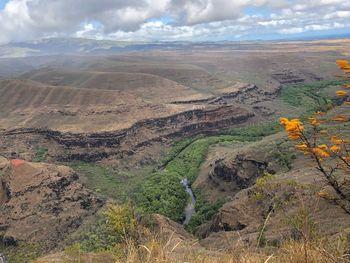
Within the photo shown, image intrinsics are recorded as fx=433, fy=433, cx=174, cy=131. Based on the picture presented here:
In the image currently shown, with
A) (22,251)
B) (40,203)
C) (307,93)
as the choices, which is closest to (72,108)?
(40,203)

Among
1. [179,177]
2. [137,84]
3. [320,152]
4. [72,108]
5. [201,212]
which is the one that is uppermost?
[320,152]

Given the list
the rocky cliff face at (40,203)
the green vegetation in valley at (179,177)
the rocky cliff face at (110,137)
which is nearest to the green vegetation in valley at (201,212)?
the green vegetation in valley at (179,177)

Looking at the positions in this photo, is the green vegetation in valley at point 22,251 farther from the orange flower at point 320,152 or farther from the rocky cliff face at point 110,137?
the rocky cliff face at point 110,137

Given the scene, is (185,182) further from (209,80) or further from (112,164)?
(209,80)

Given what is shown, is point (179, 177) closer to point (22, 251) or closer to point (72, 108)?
point (22, 251)

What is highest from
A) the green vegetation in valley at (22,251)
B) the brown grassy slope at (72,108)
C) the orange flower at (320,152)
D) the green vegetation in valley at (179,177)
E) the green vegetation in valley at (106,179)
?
the orange flower at (320,152)

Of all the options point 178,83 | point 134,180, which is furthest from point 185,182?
point 178,83

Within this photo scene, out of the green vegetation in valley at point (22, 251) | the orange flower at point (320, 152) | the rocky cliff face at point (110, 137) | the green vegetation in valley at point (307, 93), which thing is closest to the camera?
the orange flower at point (320, 152)

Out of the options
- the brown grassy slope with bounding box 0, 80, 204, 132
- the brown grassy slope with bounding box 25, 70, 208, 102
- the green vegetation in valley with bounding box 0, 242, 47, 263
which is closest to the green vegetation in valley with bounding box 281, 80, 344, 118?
the brown grassy slope with bounding box 25, 70, 208, 102

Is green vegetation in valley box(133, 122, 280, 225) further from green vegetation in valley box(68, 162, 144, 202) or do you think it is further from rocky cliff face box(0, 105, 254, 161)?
rocky cliff face box(0, 105, 254, 161)
